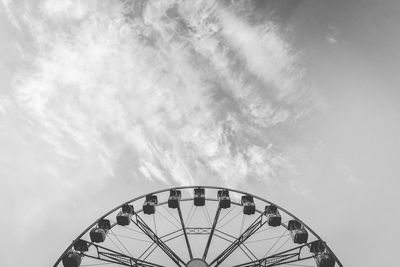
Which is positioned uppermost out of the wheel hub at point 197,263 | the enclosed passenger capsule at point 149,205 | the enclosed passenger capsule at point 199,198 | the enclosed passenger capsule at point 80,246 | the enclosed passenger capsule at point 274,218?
the enclosed passenger capsule at point 199,198

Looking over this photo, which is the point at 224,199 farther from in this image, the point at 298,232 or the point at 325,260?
the point at 325,260

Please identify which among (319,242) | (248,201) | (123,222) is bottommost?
(319,242)

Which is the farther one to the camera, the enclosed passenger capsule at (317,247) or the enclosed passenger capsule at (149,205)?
the enclosed passenger capsule at (149,205)

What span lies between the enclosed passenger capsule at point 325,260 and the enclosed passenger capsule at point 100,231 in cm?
1113

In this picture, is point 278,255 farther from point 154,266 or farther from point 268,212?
point 154,266

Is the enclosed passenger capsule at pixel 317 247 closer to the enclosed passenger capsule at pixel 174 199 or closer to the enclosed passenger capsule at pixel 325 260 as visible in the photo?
the enclosed passenger capsule at pixel 325 260

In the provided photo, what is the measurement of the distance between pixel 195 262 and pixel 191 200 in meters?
5.97

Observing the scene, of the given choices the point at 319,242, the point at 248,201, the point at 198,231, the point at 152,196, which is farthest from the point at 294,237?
the point at 152,196

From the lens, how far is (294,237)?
49.4 ft

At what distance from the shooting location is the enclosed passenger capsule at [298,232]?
1483 cm

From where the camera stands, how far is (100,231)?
592 inches

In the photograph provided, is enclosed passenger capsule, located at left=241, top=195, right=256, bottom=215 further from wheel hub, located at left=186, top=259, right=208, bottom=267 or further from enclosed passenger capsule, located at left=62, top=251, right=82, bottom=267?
enclosed passenger capsule, located at left=62, top=251, right=82, bottom=267

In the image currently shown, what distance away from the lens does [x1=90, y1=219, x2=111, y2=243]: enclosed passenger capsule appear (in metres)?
14.9

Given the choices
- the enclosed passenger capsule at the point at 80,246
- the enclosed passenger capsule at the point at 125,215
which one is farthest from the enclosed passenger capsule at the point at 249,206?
the enclosed passenger capsule at the point at 80,246
